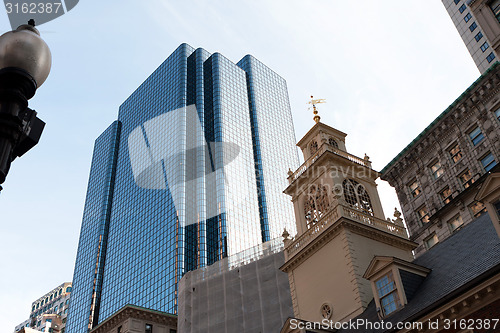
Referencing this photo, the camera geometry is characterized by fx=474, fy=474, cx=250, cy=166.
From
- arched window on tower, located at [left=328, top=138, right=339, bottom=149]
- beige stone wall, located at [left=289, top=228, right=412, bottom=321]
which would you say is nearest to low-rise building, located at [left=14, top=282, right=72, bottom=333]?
arched window on tower, located at [left=328, top=138, right=339, bottom=149]

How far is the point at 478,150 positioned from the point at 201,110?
13234 centimetres

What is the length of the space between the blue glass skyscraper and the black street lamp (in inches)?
4870

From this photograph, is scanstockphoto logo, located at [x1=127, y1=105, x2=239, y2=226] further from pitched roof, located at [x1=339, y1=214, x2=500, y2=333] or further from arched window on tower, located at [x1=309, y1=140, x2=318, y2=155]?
pitched roof, located at [x1=339, y1=214, x2=500, y2=333]

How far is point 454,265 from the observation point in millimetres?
20078

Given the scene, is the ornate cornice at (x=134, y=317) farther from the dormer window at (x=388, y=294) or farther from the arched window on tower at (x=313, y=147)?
the dormer window at (x=388, y=294)

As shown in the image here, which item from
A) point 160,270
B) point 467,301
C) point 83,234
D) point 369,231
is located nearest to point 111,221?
point 83,234

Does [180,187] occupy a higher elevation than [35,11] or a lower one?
higher

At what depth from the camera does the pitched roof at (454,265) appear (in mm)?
17266

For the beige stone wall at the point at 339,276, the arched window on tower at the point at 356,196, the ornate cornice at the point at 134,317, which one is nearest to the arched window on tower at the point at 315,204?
the arched window on tower at the point at 356,196

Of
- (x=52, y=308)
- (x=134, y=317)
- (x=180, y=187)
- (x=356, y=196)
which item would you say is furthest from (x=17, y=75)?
(x=52, y=308)

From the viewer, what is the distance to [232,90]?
184750 mm

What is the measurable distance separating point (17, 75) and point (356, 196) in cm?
2625

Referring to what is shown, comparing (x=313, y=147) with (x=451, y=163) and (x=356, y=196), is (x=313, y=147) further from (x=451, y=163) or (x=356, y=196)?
(x=451, y=163)

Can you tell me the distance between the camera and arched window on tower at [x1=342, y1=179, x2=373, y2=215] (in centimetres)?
3136
